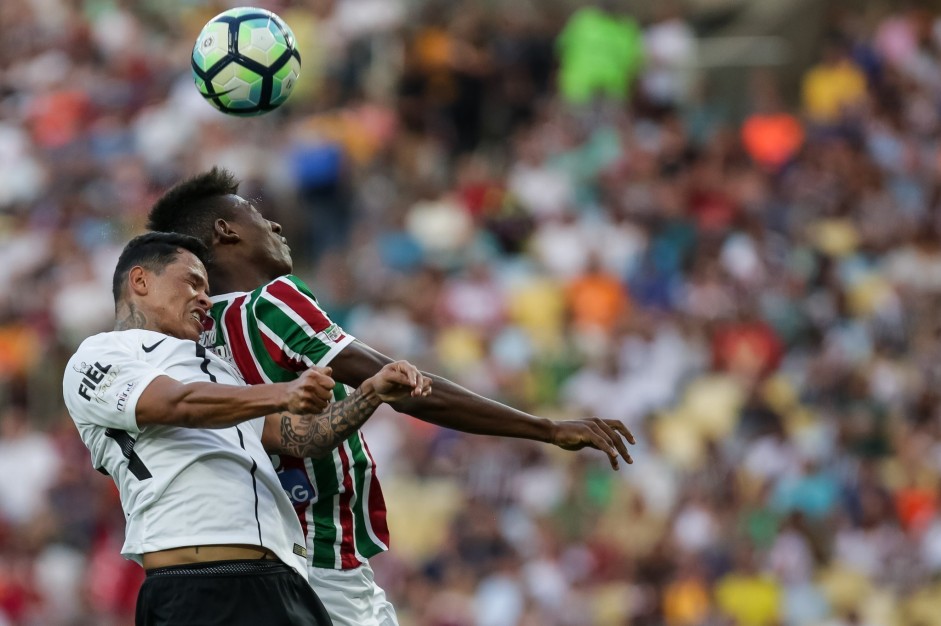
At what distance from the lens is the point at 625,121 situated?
14.9m

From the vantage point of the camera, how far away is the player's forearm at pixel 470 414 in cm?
550

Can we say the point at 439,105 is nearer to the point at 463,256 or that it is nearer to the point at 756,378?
the point at 463,256

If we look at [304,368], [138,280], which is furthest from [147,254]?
[304,368]

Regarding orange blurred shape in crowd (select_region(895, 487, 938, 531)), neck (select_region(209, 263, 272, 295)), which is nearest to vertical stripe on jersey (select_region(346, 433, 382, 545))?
neck (select_region(209, 263, 272, 295))

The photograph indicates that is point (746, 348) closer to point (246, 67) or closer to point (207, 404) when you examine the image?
point (246, 67)

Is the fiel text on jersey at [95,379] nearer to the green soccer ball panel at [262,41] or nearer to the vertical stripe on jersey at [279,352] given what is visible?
the vertical stripe on jersey at [279,352]

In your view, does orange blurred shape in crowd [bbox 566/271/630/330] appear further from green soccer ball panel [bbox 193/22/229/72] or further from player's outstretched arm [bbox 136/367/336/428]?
player's outstretched arm [bbox 136/367/336/428]

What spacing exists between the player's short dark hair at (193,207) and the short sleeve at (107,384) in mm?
848

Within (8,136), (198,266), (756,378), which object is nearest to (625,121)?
(756,378)

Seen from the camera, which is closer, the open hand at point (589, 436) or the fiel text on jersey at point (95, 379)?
the fiel text on jersey at point (95, 379)

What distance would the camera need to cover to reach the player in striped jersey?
5.55 m

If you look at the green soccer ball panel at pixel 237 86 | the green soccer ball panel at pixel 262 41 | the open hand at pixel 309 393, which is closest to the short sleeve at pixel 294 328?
the open hand at pixel 309 393

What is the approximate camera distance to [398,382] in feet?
16.4

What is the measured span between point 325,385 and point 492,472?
7739 mm
